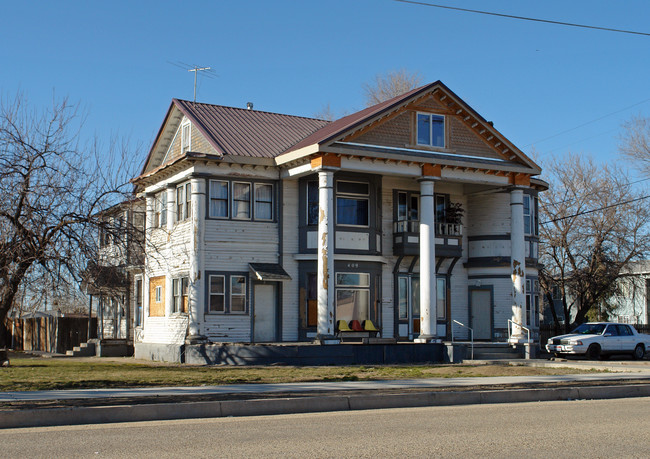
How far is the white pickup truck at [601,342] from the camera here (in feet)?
98.5

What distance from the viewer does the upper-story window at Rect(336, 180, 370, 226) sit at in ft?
97.1

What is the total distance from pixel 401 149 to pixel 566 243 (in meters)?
18.1

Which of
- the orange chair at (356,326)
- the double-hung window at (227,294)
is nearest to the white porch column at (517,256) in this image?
the orange chair at (356,326)

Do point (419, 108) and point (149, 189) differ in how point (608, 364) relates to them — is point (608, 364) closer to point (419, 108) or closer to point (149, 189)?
point (419, 108)

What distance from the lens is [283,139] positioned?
30891 mm

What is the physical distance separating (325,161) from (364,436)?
17164mm

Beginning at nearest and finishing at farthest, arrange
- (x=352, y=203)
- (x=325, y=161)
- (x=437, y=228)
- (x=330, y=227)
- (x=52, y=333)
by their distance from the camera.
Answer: (x=325, y=161) < (x=330, y=227) < (x=352, y=203) < (x=437, y=228) < (x=52, y=333)

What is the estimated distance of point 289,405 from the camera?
13.4m

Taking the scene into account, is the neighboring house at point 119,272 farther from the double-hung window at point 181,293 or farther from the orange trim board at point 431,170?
the orange trim board at point 431,170

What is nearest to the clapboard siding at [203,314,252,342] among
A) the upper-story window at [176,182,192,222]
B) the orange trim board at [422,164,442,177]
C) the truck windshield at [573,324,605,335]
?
the upper-story window at [176,182,192,222]

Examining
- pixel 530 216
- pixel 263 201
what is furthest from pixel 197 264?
pixel 530 216

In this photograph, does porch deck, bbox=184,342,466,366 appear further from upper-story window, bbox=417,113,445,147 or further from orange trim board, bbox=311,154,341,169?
upper-story window, bbox=417,113,445,147

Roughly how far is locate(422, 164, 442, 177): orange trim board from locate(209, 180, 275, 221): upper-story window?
5590mm

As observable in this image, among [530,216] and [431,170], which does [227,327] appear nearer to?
[431,170]
